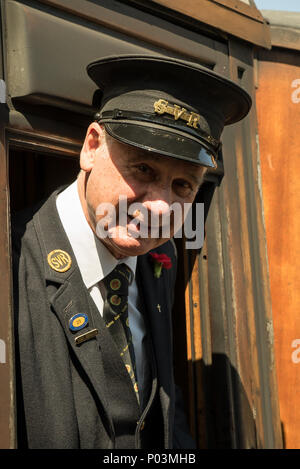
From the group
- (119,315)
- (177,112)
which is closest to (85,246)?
(119,315)

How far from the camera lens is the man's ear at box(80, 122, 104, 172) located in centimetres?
160

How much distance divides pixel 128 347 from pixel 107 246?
0.97 ft

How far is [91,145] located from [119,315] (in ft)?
1.60

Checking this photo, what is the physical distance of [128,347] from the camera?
1.64 m

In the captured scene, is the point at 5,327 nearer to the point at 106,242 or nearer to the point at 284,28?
the point at 106,242

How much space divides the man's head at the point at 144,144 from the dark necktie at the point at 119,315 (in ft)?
0.36

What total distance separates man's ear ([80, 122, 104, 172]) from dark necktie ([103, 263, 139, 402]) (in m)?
0.32

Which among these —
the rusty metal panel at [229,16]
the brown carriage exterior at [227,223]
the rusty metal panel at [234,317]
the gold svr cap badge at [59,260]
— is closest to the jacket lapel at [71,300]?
the gold svr cap badge at [59,260]

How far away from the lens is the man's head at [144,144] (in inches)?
59.5

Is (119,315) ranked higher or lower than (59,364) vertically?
higher

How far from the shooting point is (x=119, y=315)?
5.35 feet

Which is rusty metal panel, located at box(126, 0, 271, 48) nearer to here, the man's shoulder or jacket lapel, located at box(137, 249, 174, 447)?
the man's shoulder
